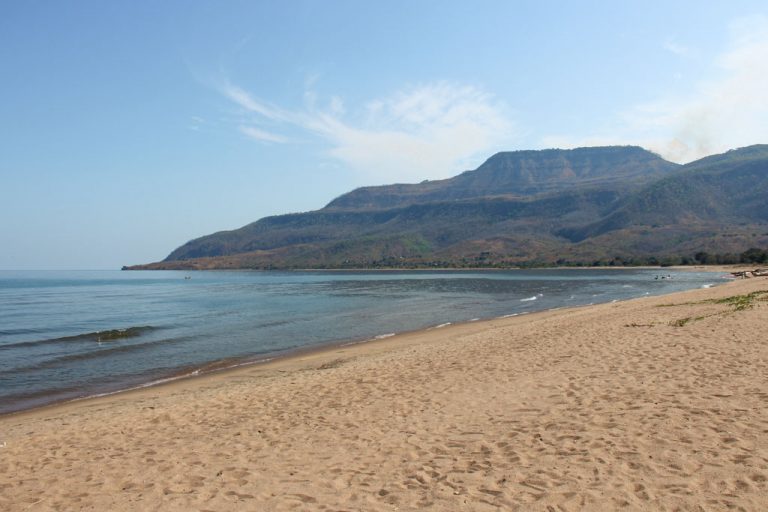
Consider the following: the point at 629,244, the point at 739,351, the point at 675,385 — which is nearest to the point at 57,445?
the point at 675,385

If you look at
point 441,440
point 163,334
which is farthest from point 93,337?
point 441,440

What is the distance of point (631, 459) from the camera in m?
6.52

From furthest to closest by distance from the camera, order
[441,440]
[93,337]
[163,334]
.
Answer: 1. [163,334]
2. [93,337]
3. [441,440]

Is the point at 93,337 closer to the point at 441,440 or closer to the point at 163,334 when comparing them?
the point at 163,334

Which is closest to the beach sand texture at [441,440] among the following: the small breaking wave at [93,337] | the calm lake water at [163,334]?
the calm lake water at [163,334]

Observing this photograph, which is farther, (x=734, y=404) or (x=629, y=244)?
(x=629, y=244)

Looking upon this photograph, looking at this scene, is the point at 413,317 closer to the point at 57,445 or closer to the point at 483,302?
the point at 483,302

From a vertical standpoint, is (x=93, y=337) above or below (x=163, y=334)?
above

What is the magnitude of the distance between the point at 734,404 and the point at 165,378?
18.2 metres

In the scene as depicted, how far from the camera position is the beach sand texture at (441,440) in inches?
236

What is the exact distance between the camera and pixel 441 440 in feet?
26.3

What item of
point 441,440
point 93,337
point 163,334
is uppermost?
point 441,440

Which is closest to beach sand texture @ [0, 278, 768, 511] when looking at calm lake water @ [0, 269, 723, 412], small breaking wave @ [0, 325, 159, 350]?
calm lake water @ [0, 269, 723, 412]

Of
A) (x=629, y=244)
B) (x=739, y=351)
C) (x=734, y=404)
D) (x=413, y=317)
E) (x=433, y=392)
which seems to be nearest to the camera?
(x=734, y=404)
